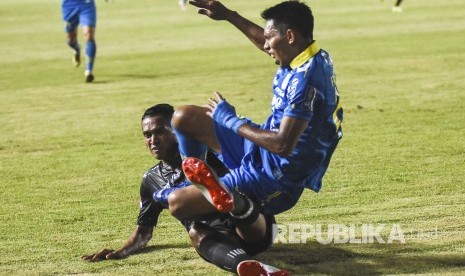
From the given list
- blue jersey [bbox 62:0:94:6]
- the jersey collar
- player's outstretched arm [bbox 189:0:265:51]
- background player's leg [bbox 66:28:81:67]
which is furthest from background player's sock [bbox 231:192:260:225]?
background player's leg [bbox 66:28:81:67]

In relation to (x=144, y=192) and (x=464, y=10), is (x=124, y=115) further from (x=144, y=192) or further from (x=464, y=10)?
(x=464, y=10)

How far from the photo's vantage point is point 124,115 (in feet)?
45.8

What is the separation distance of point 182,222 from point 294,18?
1.65 meters

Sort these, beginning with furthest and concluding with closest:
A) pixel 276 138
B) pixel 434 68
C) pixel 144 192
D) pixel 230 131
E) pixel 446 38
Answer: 1. pixel 446 38
2. pixel 434 68
3. pixel 144 192
4. pixel 230 131
5. pixel 276 138

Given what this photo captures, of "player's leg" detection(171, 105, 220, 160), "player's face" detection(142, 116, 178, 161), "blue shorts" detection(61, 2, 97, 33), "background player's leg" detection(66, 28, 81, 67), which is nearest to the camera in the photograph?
"player's leg" detection(171, 105, 220, 160)

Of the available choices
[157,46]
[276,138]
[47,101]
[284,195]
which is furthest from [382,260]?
[157,46]

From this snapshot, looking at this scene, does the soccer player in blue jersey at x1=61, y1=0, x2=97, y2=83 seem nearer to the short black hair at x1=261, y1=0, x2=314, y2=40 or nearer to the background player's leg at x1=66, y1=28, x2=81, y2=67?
the background player's leg at x1=66, y1=28, x2=81, y2=67

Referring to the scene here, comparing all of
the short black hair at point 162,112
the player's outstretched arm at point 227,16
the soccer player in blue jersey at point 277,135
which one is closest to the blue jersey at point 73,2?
the player's outstretched arm at point 227,16

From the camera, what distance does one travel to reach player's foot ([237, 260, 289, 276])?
19.3ft

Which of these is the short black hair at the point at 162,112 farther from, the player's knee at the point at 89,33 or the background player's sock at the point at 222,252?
the player's knee at the point at 89,33

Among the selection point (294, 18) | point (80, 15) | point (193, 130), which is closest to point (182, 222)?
point (193, 130)

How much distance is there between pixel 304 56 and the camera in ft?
20.9

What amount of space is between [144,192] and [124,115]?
6564 mm

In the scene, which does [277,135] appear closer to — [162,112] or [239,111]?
[162,112]
